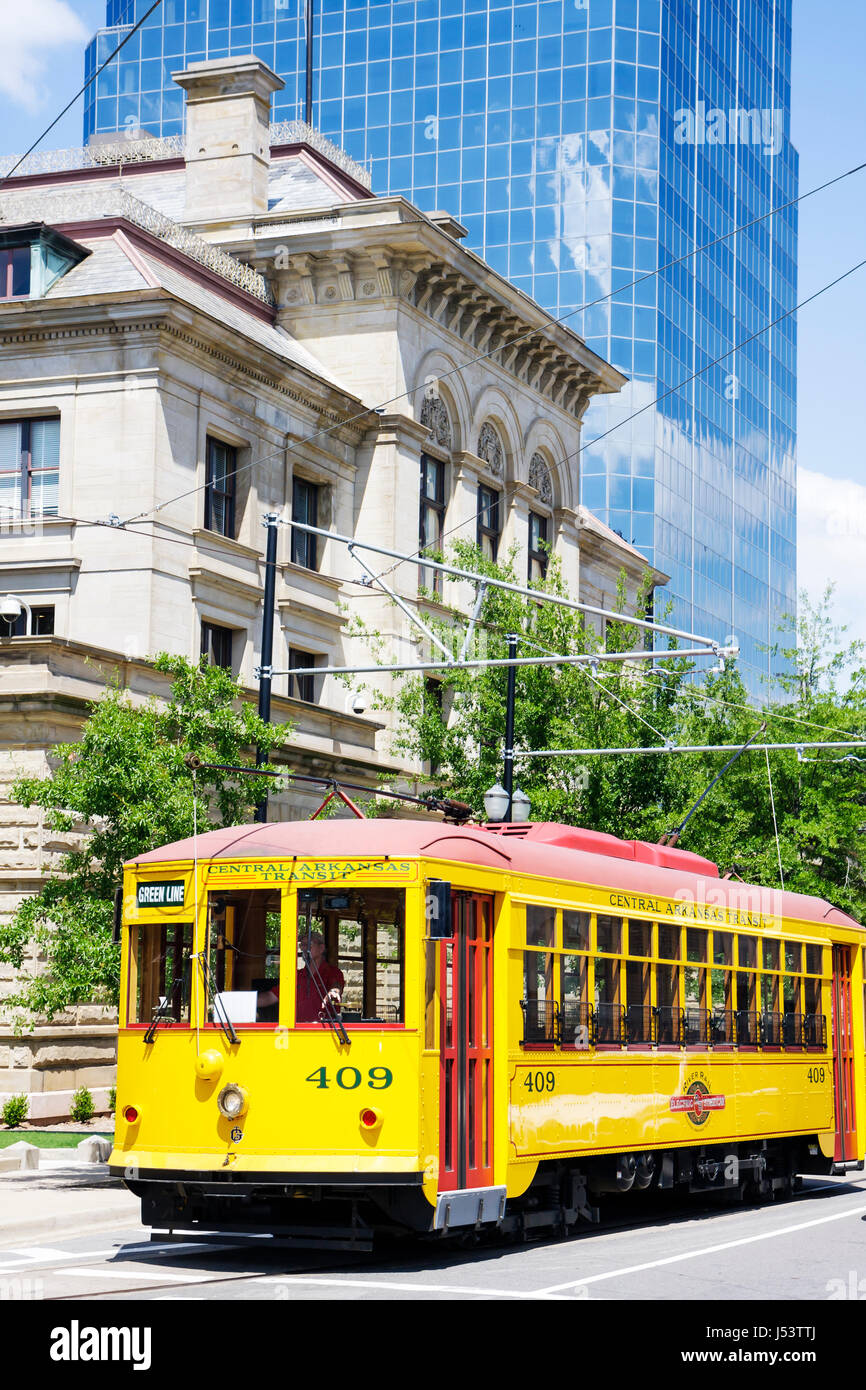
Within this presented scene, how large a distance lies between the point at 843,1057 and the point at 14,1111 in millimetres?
10419

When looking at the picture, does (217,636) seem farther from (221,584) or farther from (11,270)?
(11,270)

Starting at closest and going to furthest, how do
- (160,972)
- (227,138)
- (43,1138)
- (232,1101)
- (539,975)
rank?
(232,1101)
(160,972)
(539,975)
(43,1138)
(227,138)

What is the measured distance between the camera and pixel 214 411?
3500cm

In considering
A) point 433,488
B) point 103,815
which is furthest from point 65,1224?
point 433,488

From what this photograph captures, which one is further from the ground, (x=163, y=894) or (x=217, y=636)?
(x=217, y=636)

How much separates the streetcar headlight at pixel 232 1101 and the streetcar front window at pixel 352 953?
63cm

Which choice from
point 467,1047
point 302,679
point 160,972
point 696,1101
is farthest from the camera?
point 302,679

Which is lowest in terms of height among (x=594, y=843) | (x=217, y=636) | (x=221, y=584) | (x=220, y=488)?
(x=594, y=843)

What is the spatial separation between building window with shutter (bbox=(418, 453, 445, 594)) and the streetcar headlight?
29.1 m

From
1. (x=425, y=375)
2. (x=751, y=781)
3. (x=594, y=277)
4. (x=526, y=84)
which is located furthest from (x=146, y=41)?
(x=751, y=781)

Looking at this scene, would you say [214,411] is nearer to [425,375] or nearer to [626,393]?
[425,375]

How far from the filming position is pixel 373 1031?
13172 millimetres

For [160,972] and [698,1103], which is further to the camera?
[698,1103]
